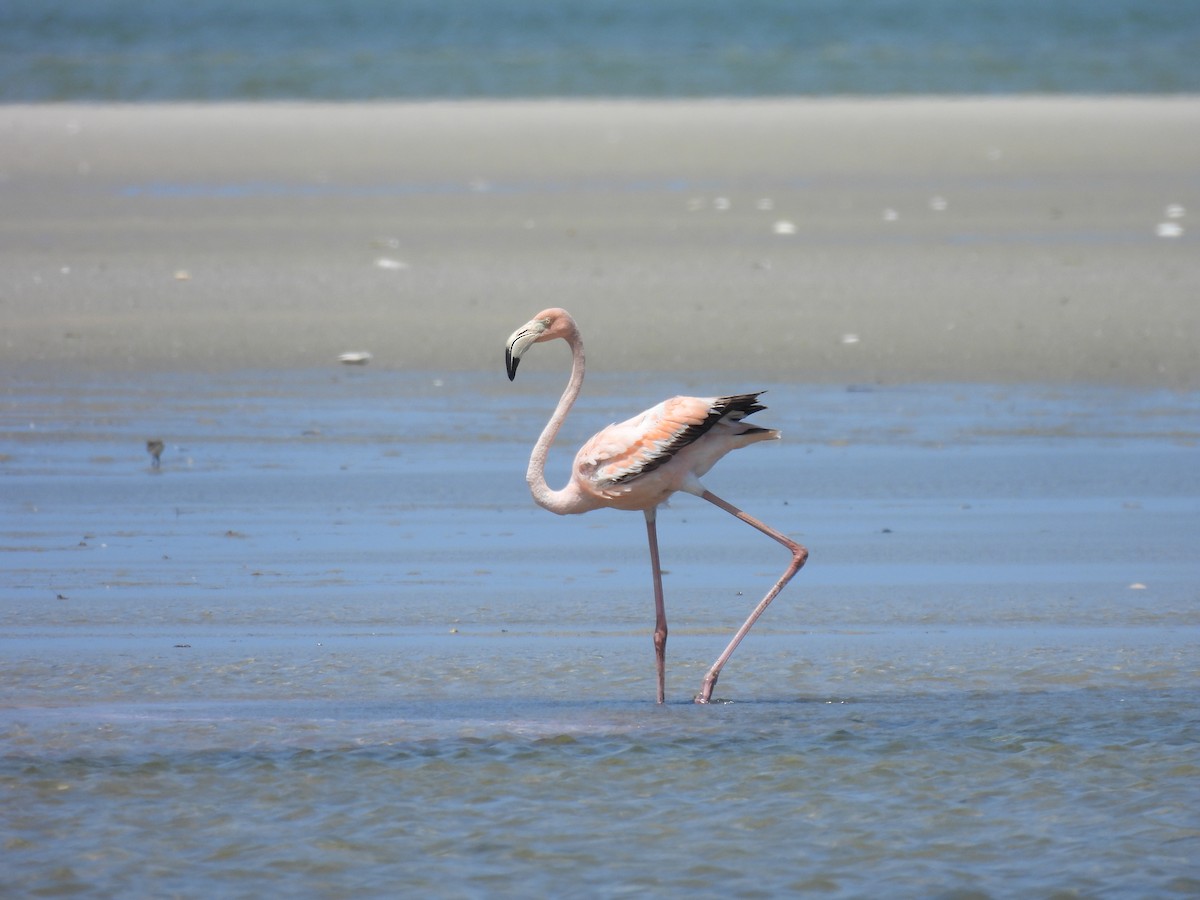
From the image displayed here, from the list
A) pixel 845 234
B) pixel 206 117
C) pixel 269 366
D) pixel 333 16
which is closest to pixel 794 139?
pixel 845 234

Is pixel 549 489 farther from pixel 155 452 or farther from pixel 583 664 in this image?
pixel 155 452

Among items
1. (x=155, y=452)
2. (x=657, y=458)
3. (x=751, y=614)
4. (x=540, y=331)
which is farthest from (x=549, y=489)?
(x=155, y=452)

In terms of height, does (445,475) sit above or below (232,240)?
below

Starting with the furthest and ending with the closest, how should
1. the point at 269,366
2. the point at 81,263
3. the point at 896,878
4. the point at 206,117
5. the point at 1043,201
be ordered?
1. the point at 206,117
2. the point at 1043,201
3. the point at 81,263
4. the point at 269,366
5. the point at 896,878

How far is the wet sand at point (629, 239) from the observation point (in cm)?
1141

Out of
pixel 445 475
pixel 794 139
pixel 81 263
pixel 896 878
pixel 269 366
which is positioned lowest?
pixel 896 878

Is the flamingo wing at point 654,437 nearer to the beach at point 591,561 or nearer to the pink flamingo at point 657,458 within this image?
the pink flamingo at point 657,458

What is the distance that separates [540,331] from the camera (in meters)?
5.92

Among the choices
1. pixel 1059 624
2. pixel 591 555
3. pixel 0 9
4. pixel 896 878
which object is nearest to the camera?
pixel 896 878

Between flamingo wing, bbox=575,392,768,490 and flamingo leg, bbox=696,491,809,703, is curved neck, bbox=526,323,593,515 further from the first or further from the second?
flamingo leg, bbox=696,491,809,703

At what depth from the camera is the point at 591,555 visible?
7449 millimetres

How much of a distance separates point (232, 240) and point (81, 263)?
147 cm

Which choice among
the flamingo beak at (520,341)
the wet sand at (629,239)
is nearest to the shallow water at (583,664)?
the flamingo beak at (520,341)

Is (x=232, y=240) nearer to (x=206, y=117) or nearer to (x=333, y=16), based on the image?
(x=206, y=117)
